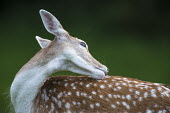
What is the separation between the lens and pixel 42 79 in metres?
→ 4.44

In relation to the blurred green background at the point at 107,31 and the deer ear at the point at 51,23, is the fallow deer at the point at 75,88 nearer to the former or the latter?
the deer ear at the point at 51,23

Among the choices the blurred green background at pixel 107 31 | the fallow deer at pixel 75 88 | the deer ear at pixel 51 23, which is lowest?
the blurred green background at pixel 107 31

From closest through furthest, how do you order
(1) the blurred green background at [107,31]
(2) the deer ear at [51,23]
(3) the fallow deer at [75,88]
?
(3) the fallow deer at [75,88] < (2) the deer ear at [51,23] < (1) the blurred green background at [107,31]

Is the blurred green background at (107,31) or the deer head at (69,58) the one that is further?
the blurred green background at (107,31)

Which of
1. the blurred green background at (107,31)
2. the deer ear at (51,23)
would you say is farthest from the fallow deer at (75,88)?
the blurred green background at (107,31)

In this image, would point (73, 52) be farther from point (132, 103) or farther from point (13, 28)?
point (13, 28)

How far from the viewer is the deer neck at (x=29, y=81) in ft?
14.5

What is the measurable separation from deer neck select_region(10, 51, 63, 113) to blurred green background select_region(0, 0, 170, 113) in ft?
11.9

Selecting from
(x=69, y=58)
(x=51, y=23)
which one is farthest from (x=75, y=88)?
(x=51, y=23)

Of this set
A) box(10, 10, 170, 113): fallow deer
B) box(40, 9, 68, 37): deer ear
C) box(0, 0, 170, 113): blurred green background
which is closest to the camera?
box(10, 10, 170, 113): fallow deer

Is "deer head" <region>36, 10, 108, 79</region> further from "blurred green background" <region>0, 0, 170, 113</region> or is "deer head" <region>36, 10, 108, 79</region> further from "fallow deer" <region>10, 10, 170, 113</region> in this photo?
"blurred green background" <region>0, 0, 170, 113</region>

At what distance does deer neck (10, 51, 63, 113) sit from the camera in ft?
14.5

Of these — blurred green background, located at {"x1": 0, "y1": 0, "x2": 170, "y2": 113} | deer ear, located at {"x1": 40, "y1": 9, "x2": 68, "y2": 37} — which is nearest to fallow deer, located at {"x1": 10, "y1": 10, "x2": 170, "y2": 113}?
deer ear, located at {"x1": 40, "y1": 9, "x2": 68, "y2": 37}

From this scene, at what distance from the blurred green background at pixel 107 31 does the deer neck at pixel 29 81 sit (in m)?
3.61
